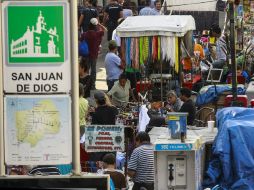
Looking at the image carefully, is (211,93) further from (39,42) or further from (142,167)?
(39,42)

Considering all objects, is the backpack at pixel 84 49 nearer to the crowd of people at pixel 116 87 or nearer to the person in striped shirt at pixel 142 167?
the crowd of people at pixel 116 87

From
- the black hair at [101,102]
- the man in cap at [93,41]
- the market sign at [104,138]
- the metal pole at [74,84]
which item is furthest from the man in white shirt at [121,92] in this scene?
the metal pole at [74,84]

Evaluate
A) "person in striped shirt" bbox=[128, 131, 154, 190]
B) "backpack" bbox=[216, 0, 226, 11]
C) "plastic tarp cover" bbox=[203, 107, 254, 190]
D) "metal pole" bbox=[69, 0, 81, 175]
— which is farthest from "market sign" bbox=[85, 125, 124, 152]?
"backpack" bbox=[216, 0, 226, 11]

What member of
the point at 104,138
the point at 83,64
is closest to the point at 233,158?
the point at 104,138

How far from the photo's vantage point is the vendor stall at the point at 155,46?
21.3 meters

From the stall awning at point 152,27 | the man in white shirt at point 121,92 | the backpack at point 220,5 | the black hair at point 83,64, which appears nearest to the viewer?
the man in white shirt at point 121,92

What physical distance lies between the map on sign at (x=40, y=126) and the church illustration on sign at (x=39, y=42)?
0.36m

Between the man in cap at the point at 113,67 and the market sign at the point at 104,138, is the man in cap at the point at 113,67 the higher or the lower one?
the higher one

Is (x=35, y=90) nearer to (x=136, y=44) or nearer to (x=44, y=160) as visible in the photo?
(x=44, y=160)

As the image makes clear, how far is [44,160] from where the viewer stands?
29.8ft

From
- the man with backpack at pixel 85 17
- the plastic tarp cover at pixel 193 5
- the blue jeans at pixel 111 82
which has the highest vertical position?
the plastic tarp cover at pixel 193 5

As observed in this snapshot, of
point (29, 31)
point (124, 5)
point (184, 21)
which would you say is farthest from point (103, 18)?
point (29, 31)

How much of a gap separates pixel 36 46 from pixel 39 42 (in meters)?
0.05

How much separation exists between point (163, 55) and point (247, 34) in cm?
806
